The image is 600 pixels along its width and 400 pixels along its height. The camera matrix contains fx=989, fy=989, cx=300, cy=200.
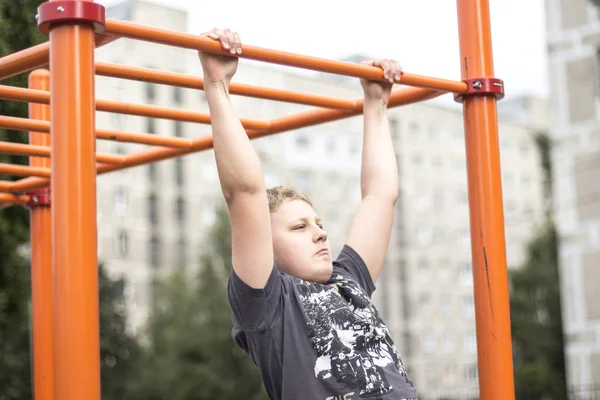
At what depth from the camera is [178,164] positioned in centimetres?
4150

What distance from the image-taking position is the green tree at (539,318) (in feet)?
105

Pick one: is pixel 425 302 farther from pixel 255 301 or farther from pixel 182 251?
pixel 255 301

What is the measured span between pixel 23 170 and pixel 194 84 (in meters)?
1.33

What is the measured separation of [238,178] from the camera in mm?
2523

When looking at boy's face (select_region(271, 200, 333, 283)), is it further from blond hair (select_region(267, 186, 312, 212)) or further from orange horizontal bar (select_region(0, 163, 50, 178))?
orange horizontal bar (select_region(0, 163, 50, 178))

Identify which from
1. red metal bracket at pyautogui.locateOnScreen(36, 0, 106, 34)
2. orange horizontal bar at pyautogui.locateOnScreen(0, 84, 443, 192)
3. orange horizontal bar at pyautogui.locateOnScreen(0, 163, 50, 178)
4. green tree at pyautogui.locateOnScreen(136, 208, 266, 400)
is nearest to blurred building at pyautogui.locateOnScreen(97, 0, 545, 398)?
green tree at pyautogui.locateOnScreen(136, 208, 266, 400)

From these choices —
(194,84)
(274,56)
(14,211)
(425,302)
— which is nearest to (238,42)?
(274,56)

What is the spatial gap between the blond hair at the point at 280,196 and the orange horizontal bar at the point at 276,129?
0.54 m

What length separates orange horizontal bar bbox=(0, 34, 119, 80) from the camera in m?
2.39

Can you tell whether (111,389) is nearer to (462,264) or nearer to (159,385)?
(159,385)

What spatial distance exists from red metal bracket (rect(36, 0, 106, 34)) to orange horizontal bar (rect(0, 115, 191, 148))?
1.21 metres

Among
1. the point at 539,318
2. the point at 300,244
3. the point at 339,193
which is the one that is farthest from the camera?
the point at 339,193

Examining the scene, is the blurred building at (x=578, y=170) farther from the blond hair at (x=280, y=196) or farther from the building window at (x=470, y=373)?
the building window at (x=470, y=373)

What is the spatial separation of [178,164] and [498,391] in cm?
3900
